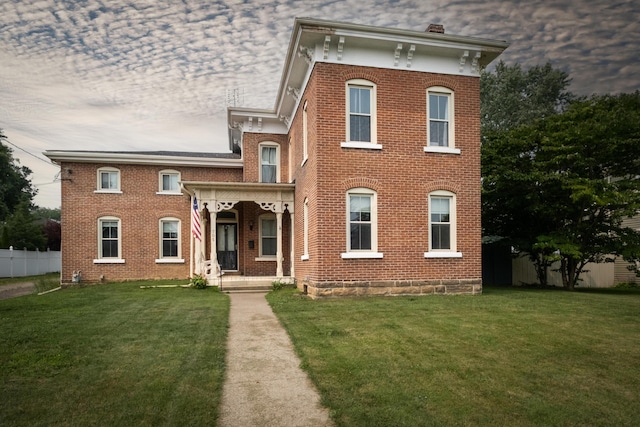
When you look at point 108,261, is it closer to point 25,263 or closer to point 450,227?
point 25,263

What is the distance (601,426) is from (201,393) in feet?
12.6

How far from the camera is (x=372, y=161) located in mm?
13016

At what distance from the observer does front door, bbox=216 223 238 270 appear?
20469mm

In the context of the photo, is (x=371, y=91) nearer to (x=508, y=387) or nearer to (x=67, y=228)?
(x=508, y=387)

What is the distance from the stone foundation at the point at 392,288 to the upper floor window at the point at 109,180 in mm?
11993

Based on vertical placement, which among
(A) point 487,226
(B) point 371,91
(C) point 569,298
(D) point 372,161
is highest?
(B) point 371,91

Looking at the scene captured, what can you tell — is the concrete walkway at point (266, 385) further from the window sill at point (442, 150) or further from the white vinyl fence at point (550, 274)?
→ the white vinyl fence at point (550, 274)

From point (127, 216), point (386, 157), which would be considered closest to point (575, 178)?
point (386, 157)

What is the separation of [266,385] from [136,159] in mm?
18011

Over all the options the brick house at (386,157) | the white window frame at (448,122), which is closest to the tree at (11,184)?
the brick house at (386,157)

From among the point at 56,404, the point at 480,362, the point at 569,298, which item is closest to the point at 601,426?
the point at 480,362

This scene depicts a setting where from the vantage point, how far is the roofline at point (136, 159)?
20.3 meters

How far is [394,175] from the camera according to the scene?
13125mm

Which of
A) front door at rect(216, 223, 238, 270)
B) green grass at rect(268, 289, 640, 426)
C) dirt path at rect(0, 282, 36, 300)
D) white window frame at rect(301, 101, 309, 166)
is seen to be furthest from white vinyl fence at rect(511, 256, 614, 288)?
dirt path at rect(0, 282, 36, 300)
